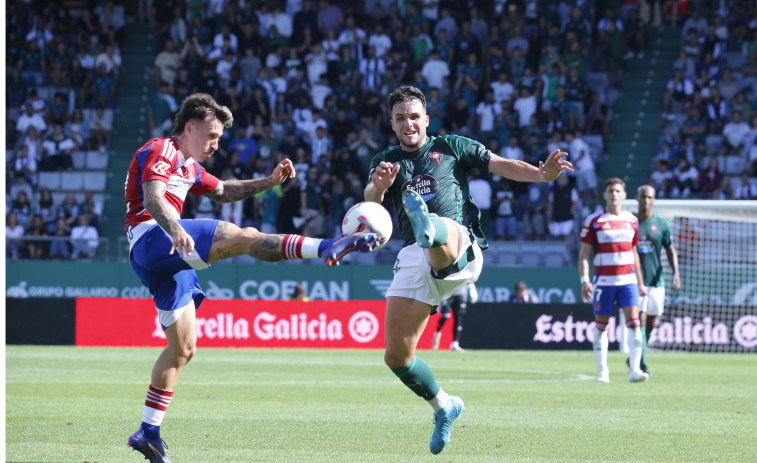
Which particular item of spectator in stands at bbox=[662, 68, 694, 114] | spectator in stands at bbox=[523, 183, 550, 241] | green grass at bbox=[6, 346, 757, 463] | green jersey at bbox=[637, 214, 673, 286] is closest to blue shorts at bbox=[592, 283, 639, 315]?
green grass at bbox=[6, 346, 757, 463]

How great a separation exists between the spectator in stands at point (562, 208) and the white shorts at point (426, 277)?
1471 cm

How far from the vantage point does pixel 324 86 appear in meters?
25.9

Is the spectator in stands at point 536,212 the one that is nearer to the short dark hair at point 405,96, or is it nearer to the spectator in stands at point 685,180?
the spectator in stands at point 685,180

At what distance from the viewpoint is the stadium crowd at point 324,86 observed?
23234mm

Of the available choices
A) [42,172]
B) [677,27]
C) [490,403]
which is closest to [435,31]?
[677,27]

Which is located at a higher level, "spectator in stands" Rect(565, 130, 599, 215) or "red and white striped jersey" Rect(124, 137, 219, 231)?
"spectator in stands" Rect(565, 130, 599, 215)

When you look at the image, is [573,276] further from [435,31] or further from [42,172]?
[42,172]

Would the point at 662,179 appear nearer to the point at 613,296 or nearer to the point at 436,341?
the point at 436,341

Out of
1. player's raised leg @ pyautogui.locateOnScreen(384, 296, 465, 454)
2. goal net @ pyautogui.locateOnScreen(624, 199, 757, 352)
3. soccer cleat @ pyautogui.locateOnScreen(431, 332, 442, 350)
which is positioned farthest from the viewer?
soccer cleat @ pyautogui.locateOnScreen(431, 332, 442, 350)

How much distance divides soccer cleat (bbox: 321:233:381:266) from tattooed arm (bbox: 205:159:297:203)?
1366mm

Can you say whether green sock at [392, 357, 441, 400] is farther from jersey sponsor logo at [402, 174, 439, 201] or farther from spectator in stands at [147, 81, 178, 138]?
spectator in stands at [147, 81, 178, 138]

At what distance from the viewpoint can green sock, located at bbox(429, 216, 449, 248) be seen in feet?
21.7

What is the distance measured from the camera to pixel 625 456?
6773 mm

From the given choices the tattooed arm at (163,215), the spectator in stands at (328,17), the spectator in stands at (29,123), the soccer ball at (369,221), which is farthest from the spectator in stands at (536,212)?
the tattooed arm at (163,215)
